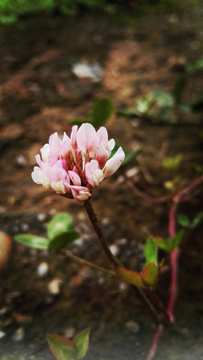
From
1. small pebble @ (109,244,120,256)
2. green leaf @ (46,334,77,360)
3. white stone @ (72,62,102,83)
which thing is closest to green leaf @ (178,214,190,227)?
small pebble @ (109,244,120,256)

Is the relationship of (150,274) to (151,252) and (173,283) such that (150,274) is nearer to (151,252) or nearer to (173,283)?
(151,252)

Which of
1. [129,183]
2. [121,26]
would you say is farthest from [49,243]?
[121,26]

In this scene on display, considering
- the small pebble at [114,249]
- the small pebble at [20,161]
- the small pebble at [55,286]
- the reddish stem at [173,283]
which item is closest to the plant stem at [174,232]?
the reddish stem at [173,283]

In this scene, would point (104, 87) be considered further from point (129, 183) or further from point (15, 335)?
point (15, 335)

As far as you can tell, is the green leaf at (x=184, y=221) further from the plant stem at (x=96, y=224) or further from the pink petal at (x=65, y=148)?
the pink petal at (x=65, y=148)

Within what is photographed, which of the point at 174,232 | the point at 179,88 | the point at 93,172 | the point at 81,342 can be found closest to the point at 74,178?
the point at 93,172

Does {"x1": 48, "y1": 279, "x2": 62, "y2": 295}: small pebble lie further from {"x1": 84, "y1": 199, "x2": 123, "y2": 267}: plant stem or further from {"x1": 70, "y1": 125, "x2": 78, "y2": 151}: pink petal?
{"x1": 70, "y1": 125, "x2": 78, "y2": 151}: pink petal

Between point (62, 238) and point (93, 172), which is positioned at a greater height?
point (93, 172)
